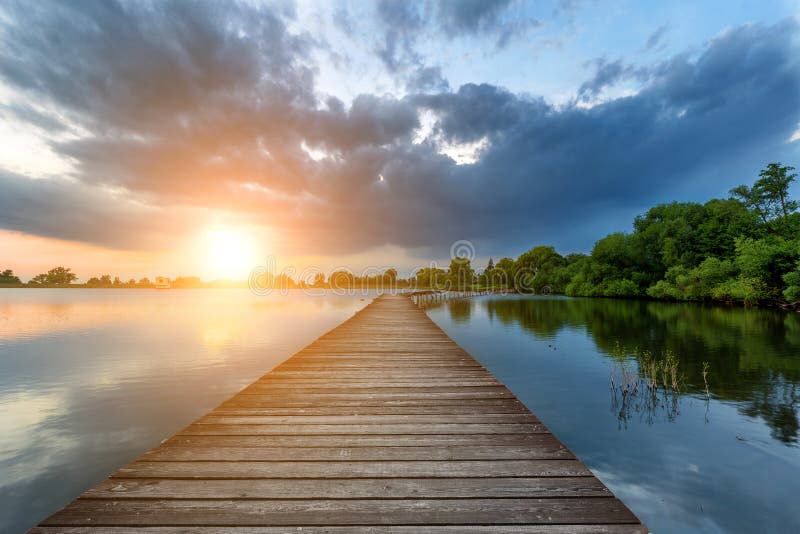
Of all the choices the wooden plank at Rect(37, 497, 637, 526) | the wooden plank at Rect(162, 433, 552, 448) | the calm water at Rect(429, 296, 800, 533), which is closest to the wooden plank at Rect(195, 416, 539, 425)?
the wooden plank at Rect(162, 433, 552, 448)

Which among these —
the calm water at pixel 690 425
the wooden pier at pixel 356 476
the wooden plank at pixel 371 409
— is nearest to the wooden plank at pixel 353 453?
the wooden pier at pixel 356 476

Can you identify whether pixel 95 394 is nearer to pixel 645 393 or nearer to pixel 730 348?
pixel 645 393

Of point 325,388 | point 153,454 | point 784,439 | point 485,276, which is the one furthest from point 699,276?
point 485,276

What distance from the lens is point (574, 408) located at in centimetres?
843

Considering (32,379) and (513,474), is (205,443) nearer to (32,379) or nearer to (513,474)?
(513,474)

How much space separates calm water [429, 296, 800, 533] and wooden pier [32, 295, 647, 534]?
2.80 m

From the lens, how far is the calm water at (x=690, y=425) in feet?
15.7

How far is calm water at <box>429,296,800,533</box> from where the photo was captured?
15.7ft

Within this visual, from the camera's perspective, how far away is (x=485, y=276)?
372ft

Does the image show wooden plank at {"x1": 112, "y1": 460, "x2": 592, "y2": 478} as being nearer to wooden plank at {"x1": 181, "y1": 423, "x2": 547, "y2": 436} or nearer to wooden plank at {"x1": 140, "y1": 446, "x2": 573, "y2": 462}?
wooden plank at {"x1": 140, "y1": 446, "x2": 573, "y2": 462}

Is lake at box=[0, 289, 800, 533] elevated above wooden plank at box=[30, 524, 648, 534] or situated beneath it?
situated beneath

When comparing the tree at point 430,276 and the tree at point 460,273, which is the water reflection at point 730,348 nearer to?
the tree at point 460,273

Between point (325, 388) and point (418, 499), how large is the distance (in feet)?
11.0

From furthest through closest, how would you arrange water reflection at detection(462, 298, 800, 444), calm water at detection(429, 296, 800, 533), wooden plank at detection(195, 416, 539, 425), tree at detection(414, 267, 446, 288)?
tree at detection(414, 267, 446, 288), water reflection at detection(462, 298, 800, 444), calm water at detection(429, 296, 800, 533), wooden plank at detection(195, 416, 539, 425)
